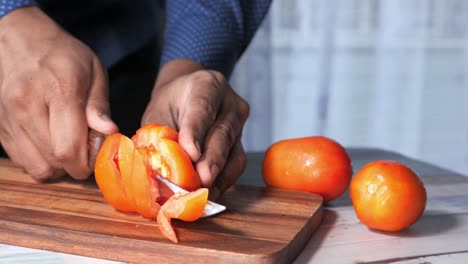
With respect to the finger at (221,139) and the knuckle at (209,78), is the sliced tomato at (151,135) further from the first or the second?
the knuckle at (209,78)

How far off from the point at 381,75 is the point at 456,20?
40cm

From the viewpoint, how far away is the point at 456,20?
2441mm

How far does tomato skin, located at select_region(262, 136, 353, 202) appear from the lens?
0.87 meters

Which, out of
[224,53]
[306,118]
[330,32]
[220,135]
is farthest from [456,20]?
[220,135]

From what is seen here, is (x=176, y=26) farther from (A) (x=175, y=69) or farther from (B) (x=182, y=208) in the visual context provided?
(B) (x=182, y=208)

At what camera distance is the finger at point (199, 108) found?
81 cm

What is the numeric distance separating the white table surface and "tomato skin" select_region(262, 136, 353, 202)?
0.12ft

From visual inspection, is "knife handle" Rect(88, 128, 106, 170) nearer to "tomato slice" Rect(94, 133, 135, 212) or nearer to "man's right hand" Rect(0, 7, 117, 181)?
"man's right hand" Rect(0, 7, 117, 181)

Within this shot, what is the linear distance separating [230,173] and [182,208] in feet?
0.71

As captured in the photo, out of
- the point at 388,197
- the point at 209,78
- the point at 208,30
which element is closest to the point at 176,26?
the point at 208,30

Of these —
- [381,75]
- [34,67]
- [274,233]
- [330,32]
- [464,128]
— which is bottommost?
[464,128]

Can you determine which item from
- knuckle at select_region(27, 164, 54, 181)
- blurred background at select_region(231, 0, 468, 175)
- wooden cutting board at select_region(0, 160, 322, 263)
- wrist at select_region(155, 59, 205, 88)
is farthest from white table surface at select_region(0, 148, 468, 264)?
blurred background at select_region(231, 0, 468, 175)

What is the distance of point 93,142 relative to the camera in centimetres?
92

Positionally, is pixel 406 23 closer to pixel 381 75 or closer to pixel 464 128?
pixel 381 75
